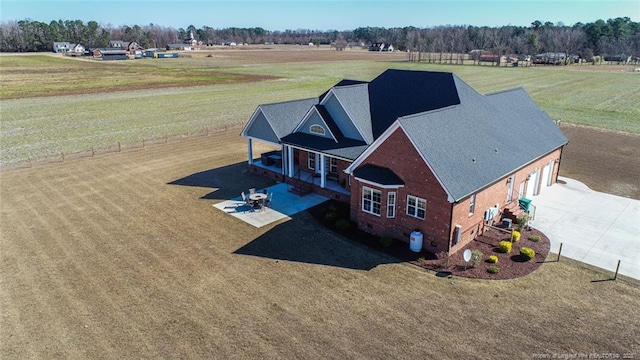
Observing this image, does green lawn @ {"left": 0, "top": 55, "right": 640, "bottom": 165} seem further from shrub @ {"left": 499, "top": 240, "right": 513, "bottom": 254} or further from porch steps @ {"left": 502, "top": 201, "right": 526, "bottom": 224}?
shrub @ {"left": 499, "top": 240, "right": 513, "bottom": 254}

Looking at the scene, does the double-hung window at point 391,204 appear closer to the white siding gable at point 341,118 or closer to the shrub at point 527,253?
the shrub at point 527,253

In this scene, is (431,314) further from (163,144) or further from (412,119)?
(163,144)

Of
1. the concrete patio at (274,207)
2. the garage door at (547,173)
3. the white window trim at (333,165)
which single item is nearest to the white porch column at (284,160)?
the concrete patio at (274,207)

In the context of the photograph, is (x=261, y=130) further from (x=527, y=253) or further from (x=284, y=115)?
(x=527, y=253)

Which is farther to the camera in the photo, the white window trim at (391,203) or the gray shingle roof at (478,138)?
the white window trim at (391,203)

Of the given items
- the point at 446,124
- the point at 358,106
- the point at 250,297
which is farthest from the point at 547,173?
the point at 250,297

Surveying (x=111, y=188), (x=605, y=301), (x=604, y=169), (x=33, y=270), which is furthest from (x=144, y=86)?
(x=605, y=301)
